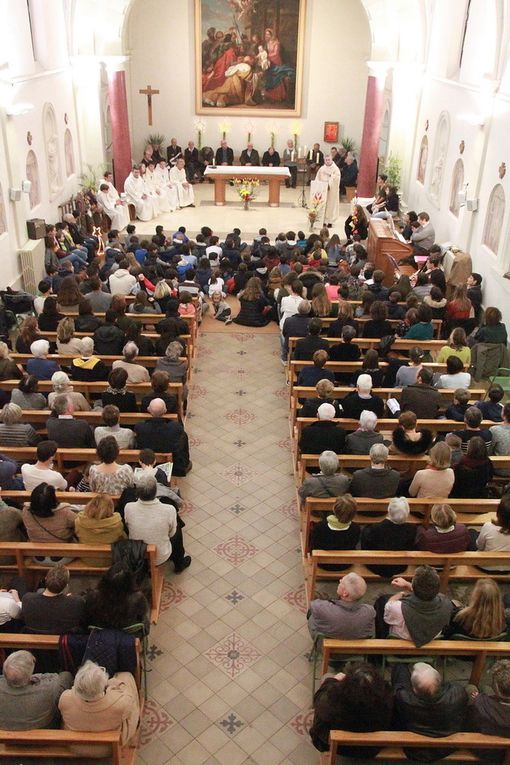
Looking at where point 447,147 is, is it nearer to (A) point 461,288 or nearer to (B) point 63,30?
(A) point 461,288

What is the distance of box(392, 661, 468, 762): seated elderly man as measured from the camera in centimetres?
399

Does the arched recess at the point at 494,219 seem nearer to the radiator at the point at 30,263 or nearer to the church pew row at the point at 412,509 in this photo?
the church pew row at the point at 412,509

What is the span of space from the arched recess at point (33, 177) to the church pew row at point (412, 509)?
965cm

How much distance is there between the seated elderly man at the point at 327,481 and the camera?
5.93m

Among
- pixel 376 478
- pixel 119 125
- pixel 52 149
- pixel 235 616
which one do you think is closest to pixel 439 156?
pixel 52 149

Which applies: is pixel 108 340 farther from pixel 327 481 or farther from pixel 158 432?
pixel 327 481

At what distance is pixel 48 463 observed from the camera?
233 inches

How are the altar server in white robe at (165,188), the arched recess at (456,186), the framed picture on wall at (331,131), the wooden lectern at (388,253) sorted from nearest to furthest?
the wooden lectern at (388,253) < the arched recess at (456,186) < the altar server in white robe at (165,188) < the framed picture on wall at (331,131)

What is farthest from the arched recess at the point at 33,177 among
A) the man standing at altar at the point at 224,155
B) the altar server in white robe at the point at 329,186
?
the man standing at altar at the point at 224,155

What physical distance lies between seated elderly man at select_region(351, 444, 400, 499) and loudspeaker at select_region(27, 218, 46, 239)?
8830 millimetres

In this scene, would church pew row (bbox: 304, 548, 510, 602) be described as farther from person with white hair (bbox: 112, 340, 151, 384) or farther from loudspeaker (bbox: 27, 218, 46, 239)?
loudspeaker (bbox: 27, 218, 46, 239)

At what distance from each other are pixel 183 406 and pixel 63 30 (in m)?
11.1

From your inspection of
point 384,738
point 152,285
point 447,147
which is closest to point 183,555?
point 384,738

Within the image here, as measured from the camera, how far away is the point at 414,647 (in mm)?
4609
